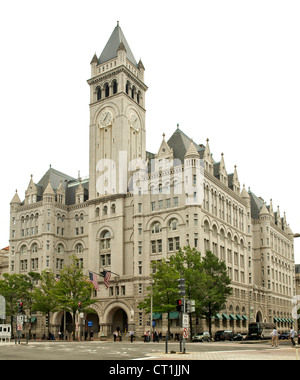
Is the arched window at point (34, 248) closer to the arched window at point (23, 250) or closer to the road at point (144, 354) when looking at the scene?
the arched window at point (23, 250)

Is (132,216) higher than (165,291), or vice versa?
(132,216)

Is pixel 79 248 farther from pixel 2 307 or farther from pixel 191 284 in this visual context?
pixel 191 284

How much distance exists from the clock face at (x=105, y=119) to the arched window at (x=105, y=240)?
21.1 metres

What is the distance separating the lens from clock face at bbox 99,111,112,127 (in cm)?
9112

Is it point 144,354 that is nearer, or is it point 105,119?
point 144,354

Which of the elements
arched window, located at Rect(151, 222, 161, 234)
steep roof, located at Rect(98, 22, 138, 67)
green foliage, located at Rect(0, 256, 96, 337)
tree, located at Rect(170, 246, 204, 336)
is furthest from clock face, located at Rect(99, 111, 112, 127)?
tree, located at Rect(170, 246, 204, 336)

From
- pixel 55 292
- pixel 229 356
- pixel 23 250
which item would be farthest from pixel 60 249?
pixel 229 356

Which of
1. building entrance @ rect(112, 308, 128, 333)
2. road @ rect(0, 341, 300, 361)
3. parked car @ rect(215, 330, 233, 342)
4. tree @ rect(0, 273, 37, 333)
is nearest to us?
road @ rect(0, 341, 300, 361)

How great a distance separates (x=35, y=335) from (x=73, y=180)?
34.5m

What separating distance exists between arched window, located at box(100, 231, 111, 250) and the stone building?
0.23m

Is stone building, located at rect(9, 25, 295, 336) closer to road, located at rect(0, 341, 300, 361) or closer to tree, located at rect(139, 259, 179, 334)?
tree, located at rect(139, 259, 179, 334)

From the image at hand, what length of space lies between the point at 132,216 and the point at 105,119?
834 inches

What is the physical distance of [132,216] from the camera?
82.8m

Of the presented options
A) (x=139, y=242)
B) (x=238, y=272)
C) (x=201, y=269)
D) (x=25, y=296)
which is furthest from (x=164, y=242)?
(x=25, y=296)
